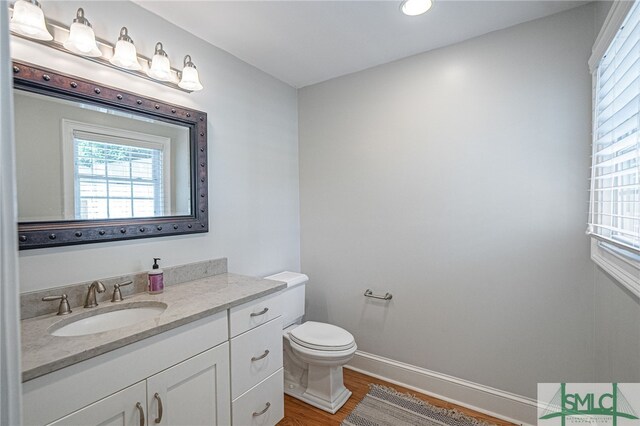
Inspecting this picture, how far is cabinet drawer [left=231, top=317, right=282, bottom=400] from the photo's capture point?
1412 mm

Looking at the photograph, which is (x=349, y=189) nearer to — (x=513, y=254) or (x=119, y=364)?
(x=513, y=254)

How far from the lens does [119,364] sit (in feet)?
3.23

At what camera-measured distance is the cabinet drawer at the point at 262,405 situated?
56.8 inches

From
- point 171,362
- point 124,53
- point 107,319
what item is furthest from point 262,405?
point 124,53

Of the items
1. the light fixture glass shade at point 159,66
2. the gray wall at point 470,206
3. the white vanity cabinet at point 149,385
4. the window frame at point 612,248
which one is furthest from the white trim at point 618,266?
the light fixture glass shade at point 159,66

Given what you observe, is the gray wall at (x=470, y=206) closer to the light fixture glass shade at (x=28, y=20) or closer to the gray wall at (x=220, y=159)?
the gray wall at (x=220, y=159)

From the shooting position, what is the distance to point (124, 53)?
1.40m

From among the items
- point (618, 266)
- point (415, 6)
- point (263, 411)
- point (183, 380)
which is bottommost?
point (263, 411)

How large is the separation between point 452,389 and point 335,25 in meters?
2.47

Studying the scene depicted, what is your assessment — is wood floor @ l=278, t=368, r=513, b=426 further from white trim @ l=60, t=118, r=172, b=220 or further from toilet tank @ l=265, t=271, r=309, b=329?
white trim @ l=60, t=118, r=172, b=220

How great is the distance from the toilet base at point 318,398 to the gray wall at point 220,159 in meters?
0.85

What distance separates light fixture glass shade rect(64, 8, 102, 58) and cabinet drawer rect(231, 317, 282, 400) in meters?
1.49

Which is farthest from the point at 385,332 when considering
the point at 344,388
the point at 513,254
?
the point at 513,254

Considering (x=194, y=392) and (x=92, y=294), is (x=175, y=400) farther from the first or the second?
(x=92, y=294)
